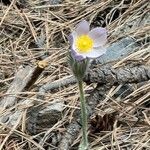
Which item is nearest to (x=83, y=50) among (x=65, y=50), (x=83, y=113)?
(x=83, y=113)

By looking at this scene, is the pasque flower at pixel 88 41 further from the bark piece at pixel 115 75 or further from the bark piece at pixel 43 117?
the bark piece at pixel 43 117

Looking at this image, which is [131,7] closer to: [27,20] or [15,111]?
[27,20]

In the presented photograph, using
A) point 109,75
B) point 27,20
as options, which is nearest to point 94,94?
point 109,75

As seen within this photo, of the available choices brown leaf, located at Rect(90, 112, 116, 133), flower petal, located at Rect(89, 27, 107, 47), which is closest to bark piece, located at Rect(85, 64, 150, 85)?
brown leaf, located at Rect(90, 112, 116, 133)

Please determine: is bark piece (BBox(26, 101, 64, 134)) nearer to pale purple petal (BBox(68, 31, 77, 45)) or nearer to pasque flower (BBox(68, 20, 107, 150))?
pasque flower (BBox(68, 20, 107, 150))

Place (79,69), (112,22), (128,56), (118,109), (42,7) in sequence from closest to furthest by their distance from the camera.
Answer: (79,69) < (118,109) < (128,56) < (112,22) < (42,7)

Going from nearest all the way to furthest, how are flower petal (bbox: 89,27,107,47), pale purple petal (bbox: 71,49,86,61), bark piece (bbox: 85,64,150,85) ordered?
1. pale purple petal (bbox: 71,49,86,61)
2. flower petal (bbox: 89,27,107,47)
3. bark piece (bbox: 85,64,150,85)
